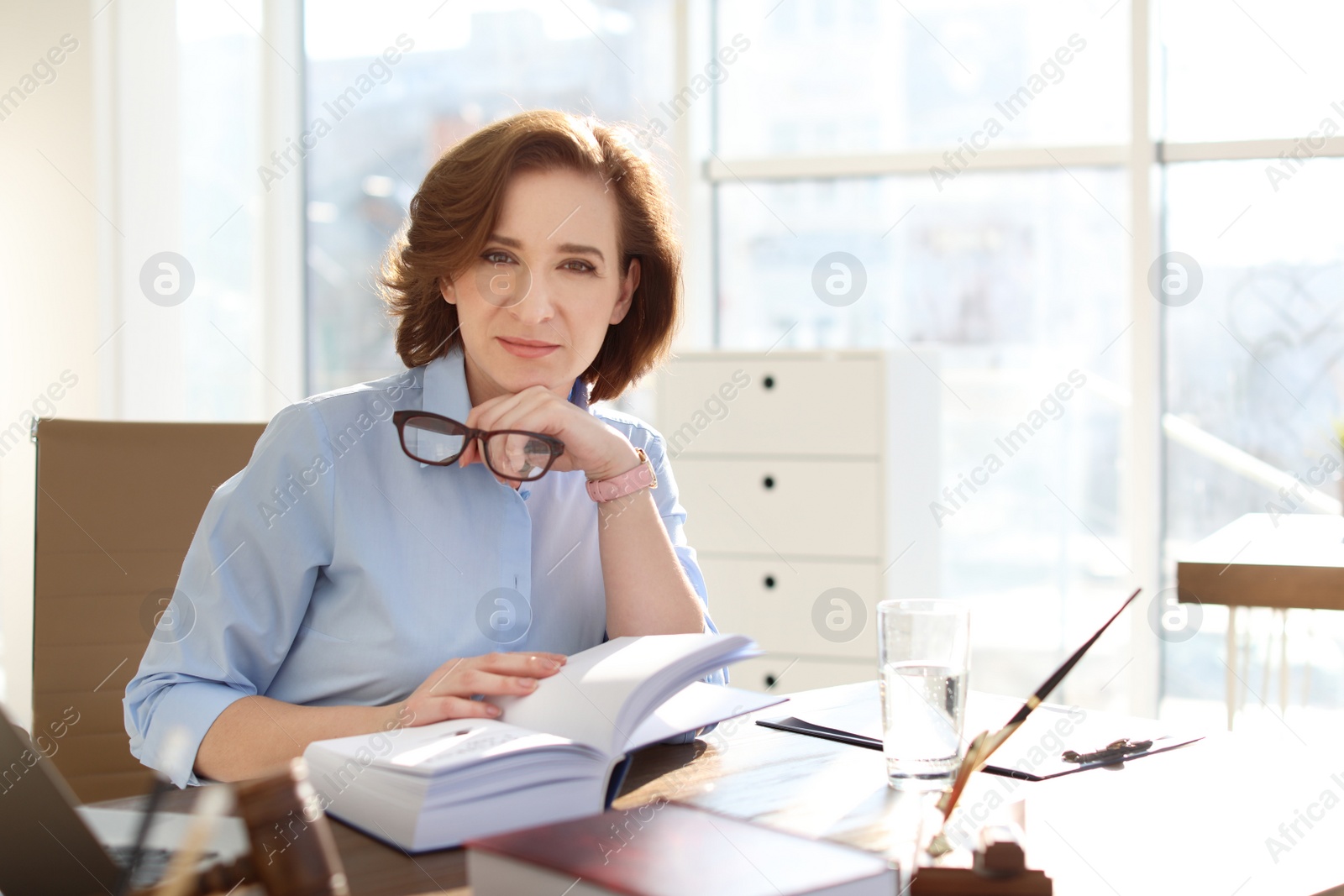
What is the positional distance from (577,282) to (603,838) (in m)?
0.88

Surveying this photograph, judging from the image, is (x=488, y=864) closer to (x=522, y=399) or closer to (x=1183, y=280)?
(x=522, y=399)

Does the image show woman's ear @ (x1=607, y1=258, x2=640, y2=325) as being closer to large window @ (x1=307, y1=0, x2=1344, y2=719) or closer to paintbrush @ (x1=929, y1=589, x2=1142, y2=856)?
paintbrush @ (x1=929, y1=589, x2=1142, y2=856)

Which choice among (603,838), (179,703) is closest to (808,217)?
(179,703)

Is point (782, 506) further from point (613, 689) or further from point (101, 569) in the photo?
point (613, 689)

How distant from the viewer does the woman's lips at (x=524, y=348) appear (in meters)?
1.47

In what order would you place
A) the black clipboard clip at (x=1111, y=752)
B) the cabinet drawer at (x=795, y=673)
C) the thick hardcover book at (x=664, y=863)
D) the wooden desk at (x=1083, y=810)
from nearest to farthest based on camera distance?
1. the thick hardcover book at (x=664, y=863)
2. the wooden desk at (x=1083, y=810)
3. the black clipboard clip at (x=1111, y=752)
4. the cabinet drawer at (x=795, y=673)

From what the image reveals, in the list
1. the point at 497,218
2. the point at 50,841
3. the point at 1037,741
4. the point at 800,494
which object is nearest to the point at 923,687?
the point at 1037,741

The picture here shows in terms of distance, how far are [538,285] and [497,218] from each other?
0.31ft

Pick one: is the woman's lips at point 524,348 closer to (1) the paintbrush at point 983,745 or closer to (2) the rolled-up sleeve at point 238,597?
(2) the rolled-up sleeve at point 238,597

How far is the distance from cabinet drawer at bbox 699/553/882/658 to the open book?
2033 millimetres

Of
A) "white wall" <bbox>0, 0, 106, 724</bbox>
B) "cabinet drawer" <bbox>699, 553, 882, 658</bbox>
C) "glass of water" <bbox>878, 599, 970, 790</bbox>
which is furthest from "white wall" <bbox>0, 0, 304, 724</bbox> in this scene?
"glass of water" <bbox>878, 599, 970, 790</bbox>

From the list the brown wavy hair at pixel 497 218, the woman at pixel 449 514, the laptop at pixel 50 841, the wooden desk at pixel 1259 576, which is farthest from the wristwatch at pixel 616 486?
the wooden desk at pixel 1259 576

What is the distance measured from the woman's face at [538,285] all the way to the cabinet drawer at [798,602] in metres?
1.76

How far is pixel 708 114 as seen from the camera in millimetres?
4094
